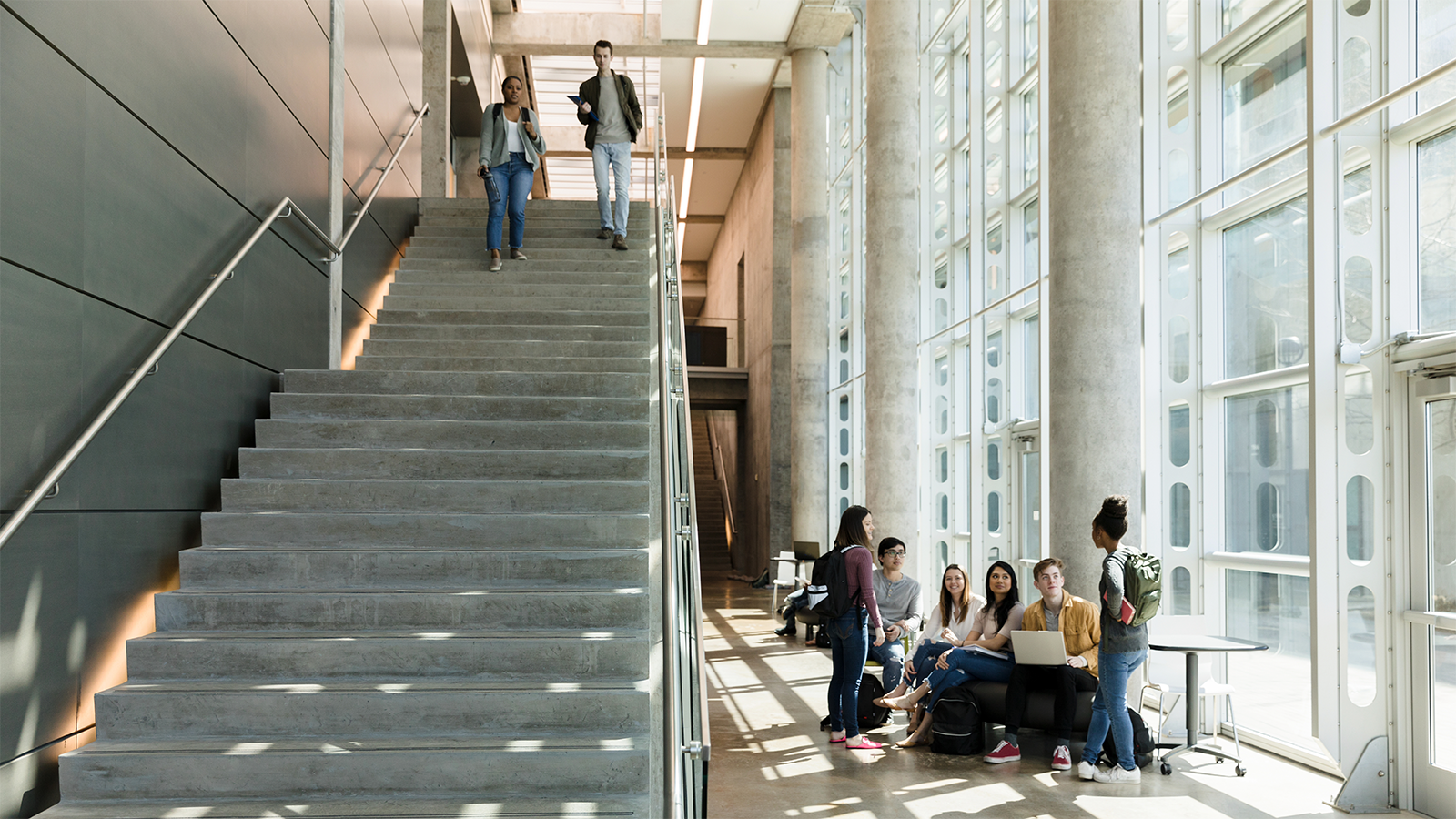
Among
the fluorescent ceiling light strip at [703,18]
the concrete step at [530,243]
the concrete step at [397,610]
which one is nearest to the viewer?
the concrete step at [397,610]

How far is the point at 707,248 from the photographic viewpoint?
3441cm

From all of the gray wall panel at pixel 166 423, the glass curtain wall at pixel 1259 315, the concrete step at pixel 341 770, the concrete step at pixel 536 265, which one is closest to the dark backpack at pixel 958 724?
the glass curtain wall at pixel 1259 315

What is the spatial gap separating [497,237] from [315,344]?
2.18m

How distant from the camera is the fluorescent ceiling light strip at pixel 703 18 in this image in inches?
671

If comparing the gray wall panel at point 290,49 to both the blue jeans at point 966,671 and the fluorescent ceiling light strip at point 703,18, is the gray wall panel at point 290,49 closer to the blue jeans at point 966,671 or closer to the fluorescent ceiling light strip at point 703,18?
the blue jeans at point 966,671

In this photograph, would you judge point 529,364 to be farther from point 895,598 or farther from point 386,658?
point 895,598

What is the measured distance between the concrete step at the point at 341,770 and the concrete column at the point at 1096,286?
3.96 metres

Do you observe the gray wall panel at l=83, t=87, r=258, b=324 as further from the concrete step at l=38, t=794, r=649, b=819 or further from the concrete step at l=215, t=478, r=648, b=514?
the concrete step at l=38, t=794, r=649, b=819

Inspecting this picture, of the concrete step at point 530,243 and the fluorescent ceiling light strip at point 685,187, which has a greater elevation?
the fluorescent ceiling light strip at point 685,187

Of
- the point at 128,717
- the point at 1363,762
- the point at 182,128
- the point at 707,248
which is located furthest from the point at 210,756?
the point at 707,248

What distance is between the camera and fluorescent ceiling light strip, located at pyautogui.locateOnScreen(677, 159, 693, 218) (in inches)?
1012

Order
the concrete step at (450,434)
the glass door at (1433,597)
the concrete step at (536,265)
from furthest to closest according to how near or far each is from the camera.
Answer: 1. the concrete step at (536,265)
2. the concrete step at (450,434)
3. the glass door at (1433,597)

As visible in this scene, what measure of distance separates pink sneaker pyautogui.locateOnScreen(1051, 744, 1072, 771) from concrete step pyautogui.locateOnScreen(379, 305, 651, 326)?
3708mm

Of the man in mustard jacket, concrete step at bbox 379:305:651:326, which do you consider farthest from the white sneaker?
concrete step at bbox 379:305:651:326
